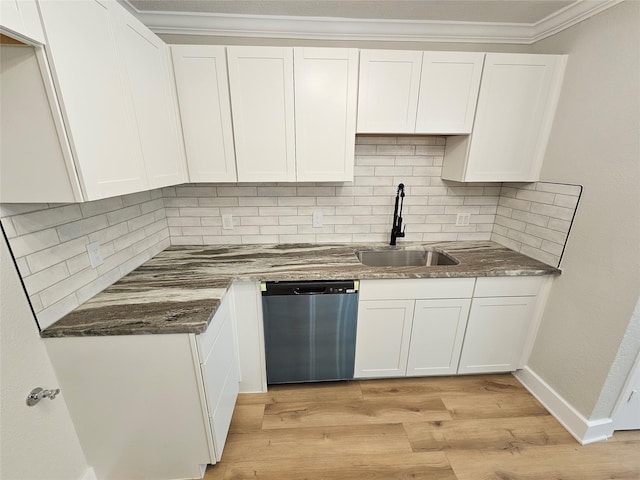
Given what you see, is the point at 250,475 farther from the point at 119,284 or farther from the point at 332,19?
the point at 332,19

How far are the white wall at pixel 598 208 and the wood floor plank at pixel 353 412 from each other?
869mm

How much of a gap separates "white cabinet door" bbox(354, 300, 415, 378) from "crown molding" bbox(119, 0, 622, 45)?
183 centimetres

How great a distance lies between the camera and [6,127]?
883 mm

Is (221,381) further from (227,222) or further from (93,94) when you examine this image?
(93,94)

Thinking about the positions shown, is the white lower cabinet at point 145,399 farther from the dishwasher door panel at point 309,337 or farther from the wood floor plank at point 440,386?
the wood floor plank at point 440,386

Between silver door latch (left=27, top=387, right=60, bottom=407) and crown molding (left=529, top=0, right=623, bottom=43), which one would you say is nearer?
silver door latch (left=27, top=387, right=60, bottom=407)

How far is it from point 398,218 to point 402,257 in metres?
0.33

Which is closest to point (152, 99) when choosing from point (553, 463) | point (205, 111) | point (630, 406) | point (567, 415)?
point (205, 111)

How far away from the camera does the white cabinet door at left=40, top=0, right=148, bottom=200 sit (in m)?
0.87

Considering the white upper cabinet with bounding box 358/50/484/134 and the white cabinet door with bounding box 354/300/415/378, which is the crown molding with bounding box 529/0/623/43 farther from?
the white cabinet door with bounding box 354/300/415/378

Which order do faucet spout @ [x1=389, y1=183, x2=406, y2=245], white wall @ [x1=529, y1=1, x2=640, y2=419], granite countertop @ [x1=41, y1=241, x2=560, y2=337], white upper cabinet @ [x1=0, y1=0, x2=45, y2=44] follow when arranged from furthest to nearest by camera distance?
faucet spout @ [x1=389, y1=183, x2=406, y2=245] < white wall @ [x1=529, y1=1, x2=640, y2=419] < granite countertop @ [x1=41, y1=241, x2=560, y2=337] < white upper cabinet @ [x1=0, y1=0, x2=45, y2=44]

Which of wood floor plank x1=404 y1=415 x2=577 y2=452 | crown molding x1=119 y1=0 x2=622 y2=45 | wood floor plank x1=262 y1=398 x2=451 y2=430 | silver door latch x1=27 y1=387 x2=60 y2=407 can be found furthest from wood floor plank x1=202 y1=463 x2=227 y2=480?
crown molding x1=119 y1=0 x2=622 y2=45

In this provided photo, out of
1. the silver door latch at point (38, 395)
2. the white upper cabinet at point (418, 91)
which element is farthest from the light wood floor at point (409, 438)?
the white upper cabinet at point (418, 91)

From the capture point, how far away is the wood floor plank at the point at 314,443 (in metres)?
1.50
